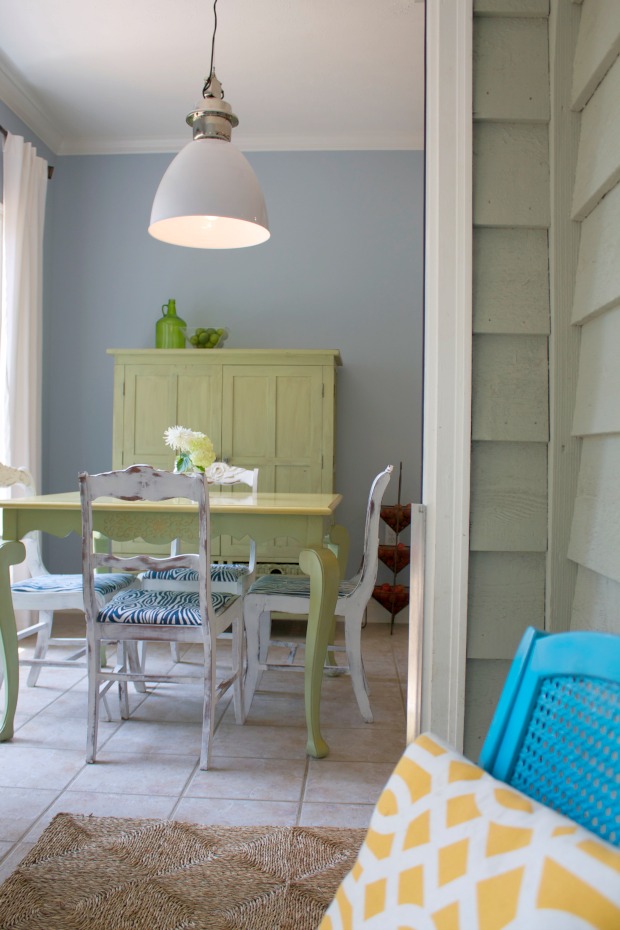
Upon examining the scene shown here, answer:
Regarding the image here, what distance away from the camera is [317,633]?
253cm

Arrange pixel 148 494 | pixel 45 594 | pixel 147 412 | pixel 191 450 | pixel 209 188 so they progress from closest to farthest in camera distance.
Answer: pixel 148 494 < pixel 209 188 < pixel 45 594 < pixel 191 450 < pixel 147 412

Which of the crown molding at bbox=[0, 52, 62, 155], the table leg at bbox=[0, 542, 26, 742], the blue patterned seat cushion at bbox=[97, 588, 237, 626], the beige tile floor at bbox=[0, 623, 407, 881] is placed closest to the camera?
the beige tile floor at bbox=[0, 623, 407, 881]

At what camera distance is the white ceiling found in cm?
340

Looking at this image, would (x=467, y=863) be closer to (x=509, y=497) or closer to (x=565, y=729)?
(x=565, y=729)

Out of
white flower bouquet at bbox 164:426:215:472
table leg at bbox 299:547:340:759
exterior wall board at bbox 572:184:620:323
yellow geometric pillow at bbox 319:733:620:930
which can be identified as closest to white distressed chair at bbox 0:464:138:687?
white flower bouquet at bbox 164:426:215:472

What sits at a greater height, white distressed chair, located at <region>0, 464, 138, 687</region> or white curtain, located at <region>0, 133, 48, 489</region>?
white curtain, located at <region>0, 133, 48, 489</region>

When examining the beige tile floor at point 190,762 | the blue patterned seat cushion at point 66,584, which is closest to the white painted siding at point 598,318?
the beige tile floor at point 190,762

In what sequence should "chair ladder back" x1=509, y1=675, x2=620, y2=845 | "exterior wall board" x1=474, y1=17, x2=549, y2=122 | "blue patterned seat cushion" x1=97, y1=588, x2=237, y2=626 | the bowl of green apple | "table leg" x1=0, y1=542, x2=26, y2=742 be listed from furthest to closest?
the bowl of green apple, "table leg" x1=0, y1=542, x2=26, y2=742, "blue patterned seat cushion" x1=97, y1=588, x2=237, y2=626, "exterior wall board" x1=474, y1=17, x2=549, y2=122, "chair ladder back" x1=509, y1=675, x2=620, y2=845

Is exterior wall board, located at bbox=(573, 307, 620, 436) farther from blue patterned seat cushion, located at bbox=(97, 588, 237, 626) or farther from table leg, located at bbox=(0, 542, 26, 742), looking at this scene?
table leg, located at bbox=(0, 542, 26, 742)

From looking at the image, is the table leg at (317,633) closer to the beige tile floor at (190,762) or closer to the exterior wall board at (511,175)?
the beige tile floor at (190,762)

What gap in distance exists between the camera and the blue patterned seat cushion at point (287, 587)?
2.85 metres

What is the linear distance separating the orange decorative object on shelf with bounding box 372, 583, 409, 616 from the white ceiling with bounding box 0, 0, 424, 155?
267cm

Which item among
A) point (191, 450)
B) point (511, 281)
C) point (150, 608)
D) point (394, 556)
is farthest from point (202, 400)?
point (511, 281)

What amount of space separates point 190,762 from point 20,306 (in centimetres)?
274
